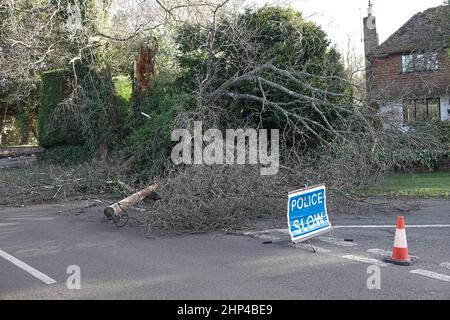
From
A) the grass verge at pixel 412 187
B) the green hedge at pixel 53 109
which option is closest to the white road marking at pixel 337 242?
the grass verge at pixel 412 187

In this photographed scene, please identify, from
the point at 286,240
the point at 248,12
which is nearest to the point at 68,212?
the point at 286,240

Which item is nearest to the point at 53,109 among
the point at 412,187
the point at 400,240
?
the point at 412,187

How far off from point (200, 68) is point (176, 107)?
2.70 metres

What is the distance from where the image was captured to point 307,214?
25.6 ft

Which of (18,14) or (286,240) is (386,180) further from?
(18,14)

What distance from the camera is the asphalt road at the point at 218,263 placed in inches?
216

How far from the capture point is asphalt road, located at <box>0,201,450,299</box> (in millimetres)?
5492

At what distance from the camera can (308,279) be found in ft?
19.3

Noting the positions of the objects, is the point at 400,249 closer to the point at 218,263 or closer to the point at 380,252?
the point at 380,252

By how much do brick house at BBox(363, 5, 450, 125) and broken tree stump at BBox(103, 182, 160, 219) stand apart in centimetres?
1219

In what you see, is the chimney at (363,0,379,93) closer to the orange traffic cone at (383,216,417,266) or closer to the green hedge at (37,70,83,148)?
the green hedge at (37,70,83,148)

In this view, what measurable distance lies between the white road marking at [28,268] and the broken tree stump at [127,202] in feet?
7.34

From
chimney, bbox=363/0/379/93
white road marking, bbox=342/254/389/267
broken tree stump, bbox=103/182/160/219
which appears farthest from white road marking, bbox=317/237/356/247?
chimney, bbox=363/0/379/93

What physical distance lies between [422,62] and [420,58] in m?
0.22
